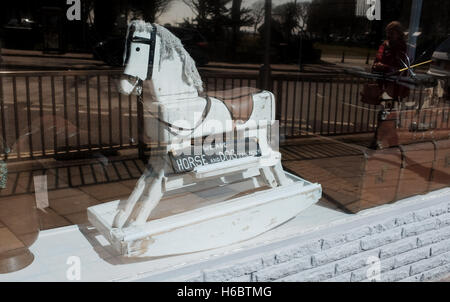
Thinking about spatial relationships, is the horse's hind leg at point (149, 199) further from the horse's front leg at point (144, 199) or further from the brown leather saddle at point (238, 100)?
the brown leather saddle at point (238, 100)

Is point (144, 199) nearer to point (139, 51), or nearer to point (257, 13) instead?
point (139, 51)

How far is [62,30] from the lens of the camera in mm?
2053

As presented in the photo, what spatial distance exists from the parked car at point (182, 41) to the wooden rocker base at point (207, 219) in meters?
0.73

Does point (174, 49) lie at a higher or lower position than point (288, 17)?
lower

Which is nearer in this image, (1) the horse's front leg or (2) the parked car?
(2) the parked car

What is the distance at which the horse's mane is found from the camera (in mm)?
2137

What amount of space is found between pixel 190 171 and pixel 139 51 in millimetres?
655

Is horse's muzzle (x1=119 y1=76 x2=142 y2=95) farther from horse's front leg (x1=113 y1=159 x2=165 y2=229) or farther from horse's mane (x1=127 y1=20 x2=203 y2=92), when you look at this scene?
horse's front leg (x1=113 y1=159 x2=165 y2=229)

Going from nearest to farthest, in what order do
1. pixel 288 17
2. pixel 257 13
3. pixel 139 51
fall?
pixel 139 51 → pixel 257 13 → pixel 288 17

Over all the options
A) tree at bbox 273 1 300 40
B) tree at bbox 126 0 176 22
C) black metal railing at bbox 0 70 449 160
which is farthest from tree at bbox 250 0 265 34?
tree at bbox 126 0 176 22

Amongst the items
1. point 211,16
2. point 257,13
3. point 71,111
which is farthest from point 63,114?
point 257,13

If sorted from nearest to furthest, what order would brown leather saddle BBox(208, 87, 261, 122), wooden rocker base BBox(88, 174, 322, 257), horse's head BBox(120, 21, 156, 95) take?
horse's head BBox(120, 21, 156, 95) < wooden rocker base BBox(88, 174, 322, 257) < brown leather saddle BBox(208, 87, 261, 122)

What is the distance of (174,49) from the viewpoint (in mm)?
2236

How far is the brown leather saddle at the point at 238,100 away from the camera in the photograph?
248 centimetres
